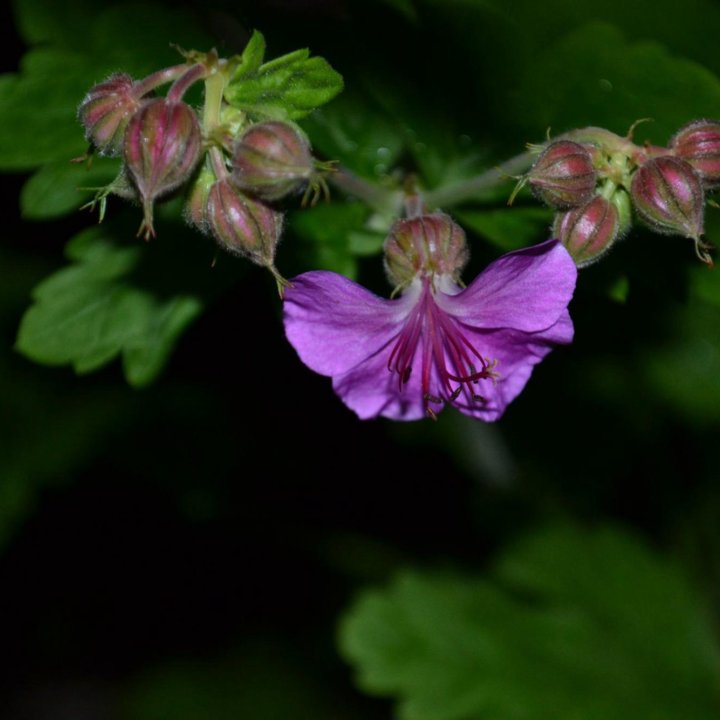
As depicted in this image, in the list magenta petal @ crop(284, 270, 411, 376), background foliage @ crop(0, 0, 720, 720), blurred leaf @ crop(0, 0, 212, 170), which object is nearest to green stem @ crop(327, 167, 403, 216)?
background foliage @ crop(0, 0, 720, 720)

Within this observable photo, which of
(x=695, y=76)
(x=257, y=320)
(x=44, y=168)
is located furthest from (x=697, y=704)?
(x=44, y=168)

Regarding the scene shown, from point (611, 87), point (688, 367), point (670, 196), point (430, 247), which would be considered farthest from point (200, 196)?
point (688, 367)

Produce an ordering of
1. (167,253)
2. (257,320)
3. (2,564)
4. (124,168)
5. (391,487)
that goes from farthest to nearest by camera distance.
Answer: (2,564), (391,487), (257,320), (167,253), (124,168)

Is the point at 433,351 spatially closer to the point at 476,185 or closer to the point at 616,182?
the point at 476,185

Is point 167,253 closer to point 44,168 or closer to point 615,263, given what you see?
point 44,168

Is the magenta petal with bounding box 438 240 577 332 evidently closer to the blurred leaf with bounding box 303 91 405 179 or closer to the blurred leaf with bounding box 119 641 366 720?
the blurred leaf with bounding box 303 91 405 179

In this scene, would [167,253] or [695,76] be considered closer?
[695,76]
